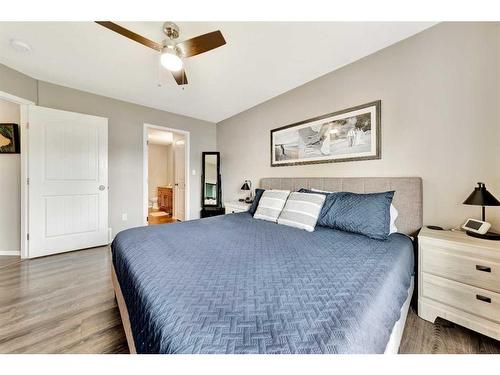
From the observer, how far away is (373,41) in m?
1.88

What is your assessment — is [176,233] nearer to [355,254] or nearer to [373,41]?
[355,254]

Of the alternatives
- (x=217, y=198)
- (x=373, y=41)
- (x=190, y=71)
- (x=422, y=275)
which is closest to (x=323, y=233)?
(x=422, y=275)

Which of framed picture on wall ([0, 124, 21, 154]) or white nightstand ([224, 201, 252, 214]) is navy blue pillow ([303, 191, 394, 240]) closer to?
white nightstand ([224, 201, 252, 214])

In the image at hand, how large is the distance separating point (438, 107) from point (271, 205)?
1.70 metres

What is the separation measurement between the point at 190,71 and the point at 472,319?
130 inches

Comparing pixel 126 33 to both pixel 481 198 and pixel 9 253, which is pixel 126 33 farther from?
pixel 9 253

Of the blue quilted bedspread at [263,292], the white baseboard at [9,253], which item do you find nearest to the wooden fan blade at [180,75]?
the blue quilted bedspread at [263,292]

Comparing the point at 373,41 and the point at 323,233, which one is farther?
the point at 373,41

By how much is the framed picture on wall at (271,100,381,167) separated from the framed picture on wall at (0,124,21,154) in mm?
3619

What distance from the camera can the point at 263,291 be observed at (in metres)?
0.82

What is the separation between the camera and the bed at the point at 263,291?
23.3 inches

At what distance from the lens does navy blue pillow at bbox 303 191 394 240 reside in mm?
1549

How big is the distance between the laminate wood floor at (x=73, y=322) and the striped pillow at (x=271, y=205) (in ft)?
4.36
